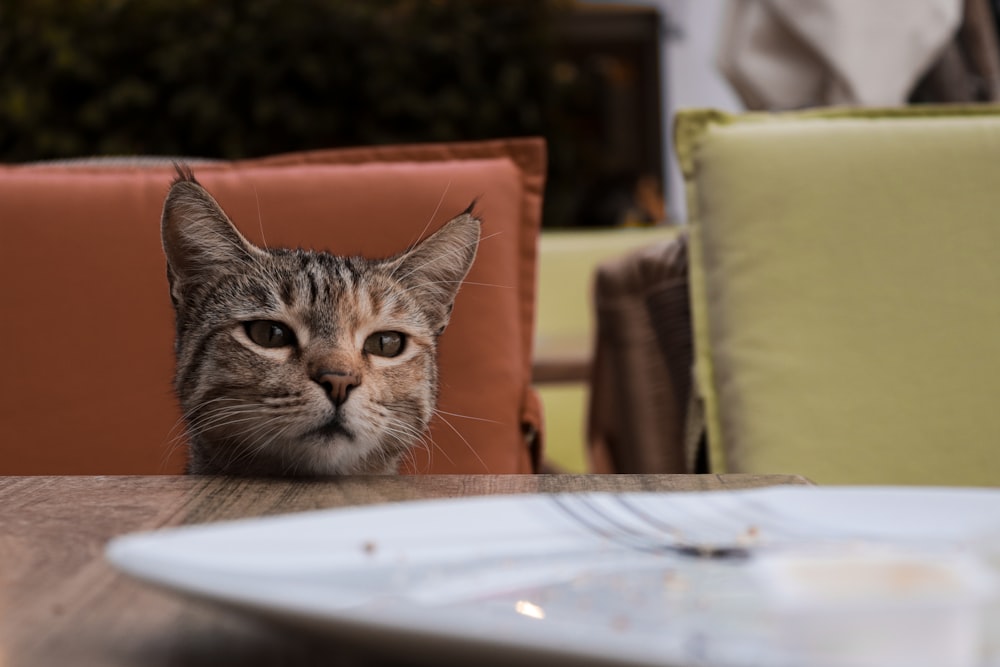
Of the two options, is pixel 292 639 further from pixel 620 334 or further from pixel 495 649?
pixel 620 334

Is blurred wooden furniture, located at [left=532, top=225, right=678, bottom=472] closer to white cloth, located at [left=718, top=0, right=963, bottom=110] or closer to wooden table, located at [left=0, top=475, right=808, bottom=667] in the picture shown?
white cloth, located at [left=718, top=0, right=963, bottom=110]

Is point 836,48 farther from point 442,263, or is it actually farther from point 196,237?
point 196,237

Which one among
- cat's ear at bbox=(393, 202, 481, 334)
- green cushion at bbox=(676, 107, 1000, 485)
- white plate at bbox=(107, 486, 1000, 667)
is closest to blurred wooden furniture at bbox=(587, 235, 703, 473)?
green cushion at bbox=(676, 107, 1000, 485)

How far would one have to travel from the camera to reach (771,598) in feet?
1.15

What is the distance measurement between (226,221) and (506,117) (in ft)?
9.32

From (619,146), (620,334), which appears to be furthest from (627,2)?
(620,334)

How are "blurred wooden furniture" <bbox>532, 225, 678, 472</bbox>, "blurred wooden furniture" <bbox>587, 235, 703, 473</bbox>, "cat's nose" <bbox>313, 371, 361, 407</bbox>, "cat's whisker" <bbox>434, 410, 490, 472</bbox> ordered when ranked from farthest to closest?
"blurred wooden furniture" <bbox>532, 225, 678, 472</bbox> < "blurred wooden furniture" <bbox>587, 235, 703, 473</bbox> < "cat's whisker" <bbox>434, 410, 490, 472</bbox> < "cat's nose" <bbox>313, 371, 361, 407</bbox>

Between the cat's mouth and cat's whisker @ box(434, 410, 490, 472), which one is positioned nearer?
the cat's mouth

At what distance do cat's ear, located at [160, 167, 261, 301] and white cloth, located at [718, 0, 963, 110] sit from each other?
127 cm

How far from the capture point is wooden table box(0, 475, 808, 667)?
35 centimetres

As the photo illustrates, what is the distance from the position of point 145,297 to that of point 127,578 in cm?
64

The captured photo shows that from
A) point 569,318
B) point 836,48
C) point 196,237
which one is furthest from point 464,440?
point 569,318

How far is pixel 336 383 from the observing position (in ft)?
2.29

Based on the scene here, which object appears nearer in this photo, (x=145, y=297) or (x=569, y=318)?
(x=145, y=297)
